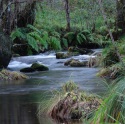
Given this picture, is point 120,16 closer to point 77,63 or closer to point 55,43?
point 55,43

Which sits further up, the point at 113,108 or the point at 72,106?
the point at 113,108

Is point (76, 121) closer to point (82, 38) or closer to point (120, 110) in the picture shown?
point (120, 110)

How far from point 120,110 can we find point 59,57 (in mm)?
17260

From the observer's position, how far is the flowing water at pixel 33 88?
900 centimetres

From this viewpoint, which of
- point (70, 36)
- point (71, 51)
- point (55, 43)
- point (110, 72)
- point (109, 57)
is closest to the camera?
point (110, 72)

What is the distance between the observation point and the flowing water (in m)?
9.00

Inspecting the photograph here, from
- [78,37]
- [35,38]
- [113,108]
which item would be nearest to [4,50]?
[35,38]

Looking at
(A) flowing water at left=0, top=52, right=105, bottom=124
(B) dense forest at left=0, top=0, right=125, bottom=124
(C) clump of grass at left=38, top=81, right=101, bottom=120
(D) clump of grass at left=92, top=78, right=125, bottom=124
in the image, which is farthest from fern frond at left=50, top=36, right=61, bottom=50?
(D) clump of grass at left=92, top=78, right=125, bottom=124

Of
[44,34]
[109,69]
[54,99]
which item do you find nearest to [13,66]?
[44,34]

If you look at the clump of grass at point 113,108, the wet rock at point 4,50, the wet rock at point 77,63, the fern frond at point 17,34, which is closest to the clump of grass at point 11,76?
the wet rock at point 4,50

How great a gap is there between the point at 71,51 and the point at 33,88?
1220 cm

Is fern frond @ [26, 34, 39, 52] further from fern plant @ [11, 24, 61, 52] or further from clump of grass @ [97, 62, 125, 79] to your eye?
clump of grass @ [97, 62, 125, 79]

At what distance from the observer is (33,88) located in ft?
43.3

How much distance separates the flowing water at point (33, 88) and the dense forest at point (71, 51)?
7.4 inches
